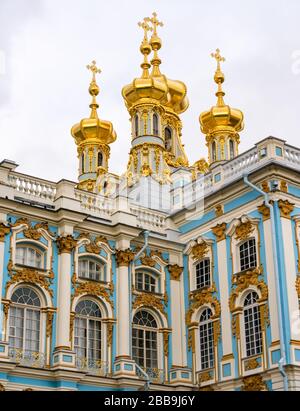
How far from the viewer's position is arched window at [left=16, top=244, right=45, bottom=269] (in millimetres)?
22859

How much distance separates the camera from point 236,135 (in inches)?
1543

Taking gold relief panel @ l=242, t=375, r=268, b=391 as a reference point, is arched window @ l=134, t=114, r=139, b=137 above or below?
above

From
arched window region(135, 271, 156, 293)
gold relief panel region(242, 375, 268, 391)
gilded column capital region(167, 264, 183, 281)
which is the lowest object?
gold relief panel region(242, 375, 268, 391)

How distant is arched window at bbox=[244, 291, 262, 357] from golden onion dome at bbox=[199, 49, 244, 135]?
1718cm

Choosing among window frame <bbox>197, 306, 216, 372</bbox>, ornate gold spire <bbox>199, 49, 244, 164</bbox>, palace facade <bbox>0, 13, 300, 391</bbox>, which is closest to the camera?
palace facade <bbox>0, 13, 300, 391</bbox>

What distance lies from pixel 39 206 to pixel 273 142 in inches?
280

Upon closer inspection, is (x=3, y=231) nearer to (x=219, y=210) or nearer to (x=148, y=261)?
(x=148, y=261)

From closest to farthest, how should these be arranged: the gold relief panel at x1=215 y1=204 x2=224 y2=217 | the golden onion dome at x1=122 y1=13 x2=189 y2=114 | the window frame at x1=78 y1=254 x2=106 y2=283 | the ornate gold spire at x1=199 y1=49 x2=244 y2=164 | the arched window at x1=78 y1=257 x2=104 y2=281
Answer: the window frame at x1=78 y1=254 x2=106 y2=283, the arched window at x1=78 y1=257 x2=104 y2=281, the gold relief panel at x1=215 y1=204 x2=224 y2=217, the golden onion dome at x1=122 y1=13 x2=189 y2=114, the ornate gold spire at x1=199 y1=49 x2=244 y2=164

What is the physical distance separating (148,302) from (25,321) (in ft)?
13.6

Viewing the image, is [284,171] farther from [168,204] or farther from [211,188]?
[168,204]

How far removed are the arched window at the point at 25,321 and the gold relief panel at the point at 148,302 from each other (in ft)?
10.6

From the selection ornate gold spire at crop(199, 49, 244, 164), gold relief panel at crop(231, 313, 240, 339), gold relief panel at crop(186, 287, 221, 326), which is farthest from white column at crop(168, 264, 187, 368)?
ornate gold spire at crop(199, 49, 244, 164)

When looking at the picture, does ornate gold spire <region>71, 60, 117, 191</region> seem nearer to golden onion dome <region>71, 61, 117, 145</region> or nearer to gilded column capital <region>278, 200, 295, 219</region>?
golden onion dome <region>71, 61, 117, 145</region>

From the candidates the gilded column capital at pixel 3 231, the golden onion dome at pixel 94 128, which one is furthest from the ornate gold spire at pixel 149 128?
the gilded column capital at pixel 3 231
